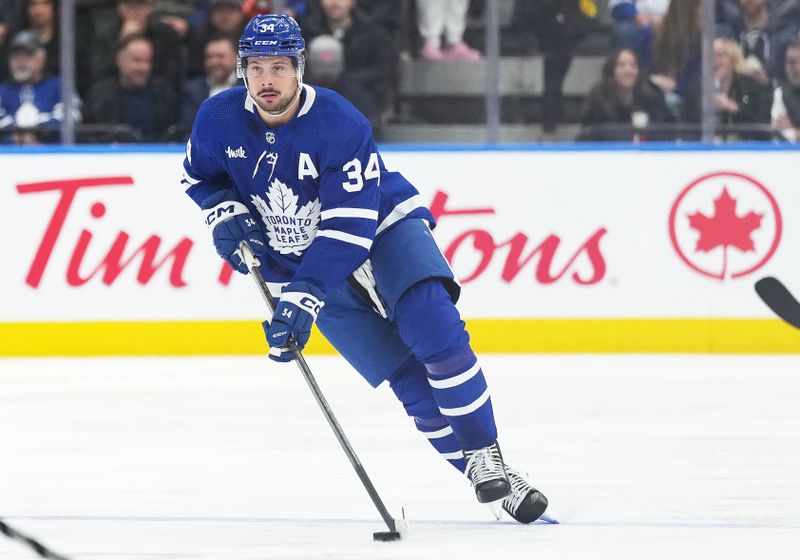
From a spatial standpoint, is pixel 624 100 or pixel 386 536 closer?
pixel 386 536

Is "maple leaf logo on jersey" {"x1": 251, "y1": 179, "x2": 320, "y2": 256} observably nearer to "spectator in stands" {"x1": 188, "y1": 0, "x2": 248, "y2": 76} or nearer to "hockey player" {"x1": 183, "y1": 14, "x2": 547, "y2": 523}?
"hockey player" {"x1": 183, "y1": 14, "x2": 547, "y2": 523}

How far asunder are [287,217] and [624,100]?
14.2ft

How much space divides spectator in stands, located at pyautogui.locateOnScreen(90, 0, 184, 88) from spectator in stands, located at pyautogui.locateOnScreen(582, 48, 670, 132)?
6.26 ft

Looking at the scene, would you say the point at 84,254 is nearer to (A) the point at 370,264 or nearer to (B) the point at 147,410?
(B) the point at 147,410

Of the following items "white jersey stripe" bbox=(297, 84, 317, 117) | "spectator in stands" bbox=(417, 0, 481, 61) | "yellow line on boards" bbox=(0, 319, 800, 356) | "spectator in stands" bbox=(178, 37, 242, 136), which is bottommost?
"yellow line on boards" bbox=(0, 319, 800, 356)

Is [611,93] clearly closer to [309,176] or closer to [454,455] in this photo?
[454,455]

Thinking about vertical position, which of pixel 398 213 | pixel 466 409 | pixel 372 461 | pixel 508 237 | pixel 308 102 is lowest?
pixel 508 237

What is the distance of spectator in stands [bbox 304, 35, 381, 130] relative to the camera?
7906 mm

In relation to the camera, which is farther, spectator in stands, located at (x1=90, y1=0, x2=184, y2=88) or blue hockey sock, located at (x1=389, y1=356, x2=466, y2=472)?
spectator in stands, located at (x1=90, y1=0, x2=184, y2=88)

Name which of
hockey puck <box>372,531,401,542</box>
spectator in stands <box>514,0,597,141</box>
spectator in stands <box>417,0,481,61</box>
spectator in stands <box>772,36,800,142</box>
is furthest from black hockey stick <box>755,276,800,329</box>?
hockey puck <box>372,531,401,542</box>

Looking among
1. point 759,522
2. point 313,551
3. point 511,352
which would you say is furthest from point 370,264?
point 511,352

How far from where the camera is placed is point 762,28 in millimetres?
7781

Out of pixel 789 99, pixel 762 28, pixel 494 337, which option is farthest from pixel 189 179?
pixel 789 99

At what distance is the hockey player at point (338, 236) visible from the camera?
3.75 metres
